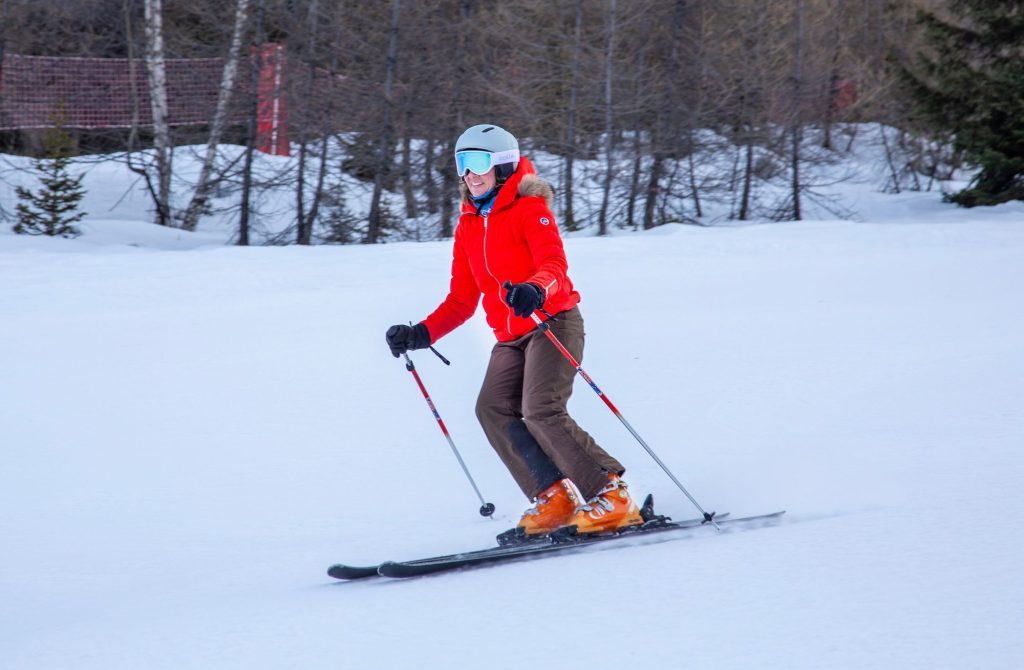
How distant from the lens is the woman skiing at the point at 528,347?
3.51 meters

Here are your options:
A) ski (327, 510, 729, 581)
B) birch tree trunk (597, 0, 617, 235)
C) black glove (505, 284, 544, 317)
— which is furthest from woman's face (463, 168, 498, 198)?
birch tree trunk (597, 0, 617, 235)

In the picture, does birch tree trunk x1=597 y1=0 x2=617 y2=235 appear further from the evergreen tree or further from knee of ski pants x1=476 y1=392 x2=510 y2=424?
knee of ski pants x1=476 y1=392 x2=510 y2=424

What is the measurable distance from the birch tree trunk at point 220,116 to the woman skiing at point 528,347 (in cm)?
1092

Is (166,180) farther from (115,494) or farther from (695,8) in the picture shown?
(115,494)

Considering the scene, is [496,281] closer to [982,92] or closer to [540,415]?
[540,415]

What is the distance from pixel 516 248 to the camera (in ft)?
11.7

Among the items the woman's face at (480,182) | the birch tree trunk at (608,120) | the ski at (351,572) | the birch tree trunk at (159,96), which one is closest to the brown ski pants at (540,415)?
the woman's face at (480,182)

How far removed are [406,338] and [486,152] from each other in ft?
2.56

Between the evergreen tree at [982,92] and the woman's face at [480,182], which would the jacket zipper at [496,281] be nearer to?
the woman's face at [480,182]

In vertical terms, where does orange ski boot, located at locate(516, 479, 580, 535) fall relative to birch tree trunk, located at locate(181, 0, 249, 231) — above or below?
below

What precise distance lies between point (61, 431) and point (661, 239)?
8264 mm

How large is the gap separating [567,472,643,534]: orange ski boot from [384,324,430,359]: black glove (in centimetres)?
86

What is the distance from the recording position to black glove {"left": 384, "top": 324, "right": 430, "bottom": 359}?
3801mm

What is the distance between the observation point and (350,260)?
11031 millimetres
